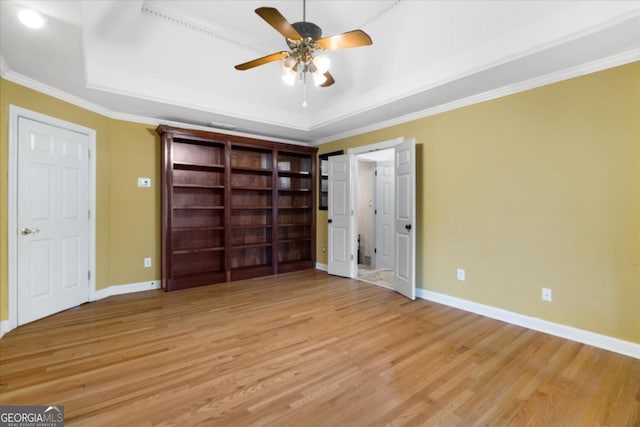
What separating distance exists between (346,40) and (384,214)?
4026 mm

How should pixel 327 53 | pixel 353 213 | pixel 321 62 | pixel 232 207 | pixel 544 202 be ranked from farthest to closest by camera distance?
1. pixel 353 213
2. pixel 232 207
3. pixel 327 53
4. pixel 544 202
5. pixel 321 62

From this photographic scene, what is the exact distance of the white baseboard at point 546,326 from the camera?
7.92 ft

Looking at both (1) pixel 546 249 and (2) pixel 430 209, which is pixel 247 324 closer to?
(2) pixel 430 209

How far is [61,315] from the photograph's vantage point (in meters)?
3.23

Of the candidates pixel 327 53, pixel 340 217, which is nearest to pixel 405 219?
pixel 340 217

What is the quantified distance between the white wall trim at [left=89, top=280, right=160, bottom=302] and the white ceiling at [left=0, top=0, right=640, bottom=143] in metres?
2.37

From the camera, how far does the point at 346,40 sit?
2082 mm

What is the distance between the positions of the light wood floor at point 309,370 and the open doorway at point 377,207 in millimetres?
→ 2386

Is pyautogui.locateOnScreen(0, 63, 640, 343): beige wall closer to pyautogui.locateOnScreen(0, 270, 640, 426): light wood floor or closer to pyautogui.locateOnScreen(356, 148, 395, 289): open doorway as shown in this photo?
pyautogui.locateOnScreen(0, 270, 640, 426): light wood floor

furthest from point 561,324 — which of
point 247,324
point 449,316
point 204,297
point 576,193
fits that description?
point 204,297

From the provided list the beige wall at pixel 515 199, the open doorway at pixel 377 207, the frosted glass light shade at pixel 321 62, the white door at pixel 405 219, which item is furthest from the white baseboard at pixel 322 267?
the frosted glass light shade at pixel 321 62

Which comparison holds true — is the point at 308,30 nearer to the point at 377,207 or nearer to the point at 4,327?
the point at 4,327

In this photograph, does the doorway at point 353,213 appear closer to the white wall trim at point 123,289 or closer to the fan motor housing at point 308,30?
the fan motor housing at point 308,30

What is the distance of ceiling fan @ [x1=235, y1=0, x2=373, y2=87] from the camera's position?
1954mm
